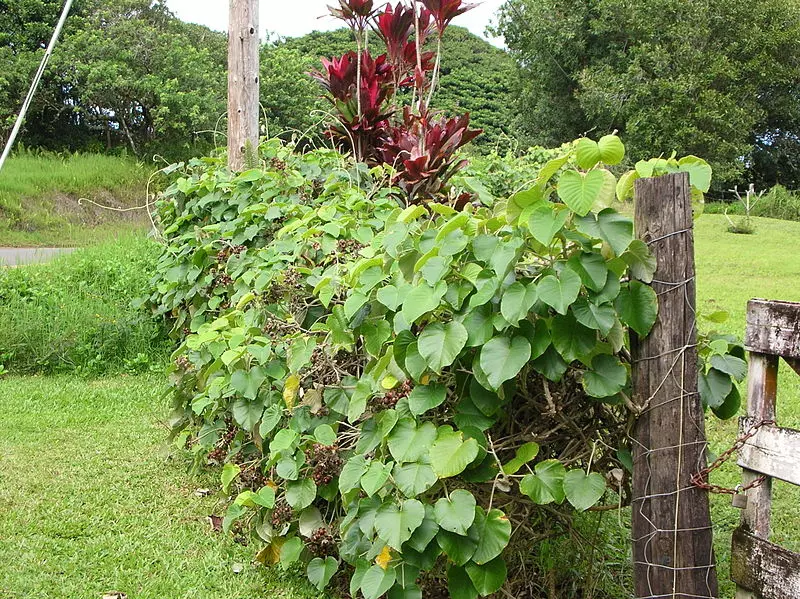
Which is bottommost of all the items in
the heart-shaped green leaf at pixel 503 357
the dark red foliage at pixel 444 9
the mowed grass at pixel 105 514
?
the mowed grass at pixel 105 514

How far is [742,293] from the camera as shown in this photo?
7812 millimetres

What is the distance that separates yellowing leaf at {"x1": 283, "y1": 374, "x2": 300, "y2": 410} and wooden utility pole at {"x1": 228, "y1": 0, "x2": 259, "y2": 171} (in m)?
2.89

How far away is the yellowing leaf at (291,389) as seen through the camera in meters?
2.75

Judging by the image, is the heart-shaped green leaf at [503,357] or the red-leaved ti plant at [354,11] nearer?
the heart-shaped green leaf at [503,357]

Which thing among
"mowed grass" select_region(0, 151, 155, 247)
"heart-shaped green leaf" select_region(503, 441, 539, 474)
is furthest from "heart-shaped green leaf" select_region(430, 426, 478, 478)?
"mowed grass" select_region(0, 151, 155, 247)

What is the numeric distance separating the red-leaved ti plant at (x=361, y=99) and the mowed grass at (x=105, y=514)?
2259mm

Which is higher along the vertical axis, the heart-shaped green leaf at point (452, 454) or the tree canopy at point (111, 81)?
the tree canopy at point (111, 81)

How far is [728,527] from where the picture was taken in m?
3.11

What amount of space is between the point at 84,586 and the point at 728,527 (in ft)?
7.95

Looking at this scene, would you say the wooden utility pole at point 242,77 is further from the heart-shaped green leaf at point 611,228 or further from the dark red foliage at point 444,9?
the heart-shaped green leaf at point 611,228

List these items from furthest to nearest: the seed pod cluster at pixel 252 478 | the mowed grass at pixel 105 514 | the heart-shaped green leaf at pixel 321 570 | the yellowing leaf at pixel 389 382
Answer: the seed pod cluster at pixel 252 478 < the mowed grass at pixel 105 514 < the heart-shaped green leaf at pixel 321 570 < the yellowing leaf at pixel 389 382

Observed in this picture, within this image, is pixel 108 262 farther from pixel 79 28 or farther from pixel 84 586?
pixel 79 28

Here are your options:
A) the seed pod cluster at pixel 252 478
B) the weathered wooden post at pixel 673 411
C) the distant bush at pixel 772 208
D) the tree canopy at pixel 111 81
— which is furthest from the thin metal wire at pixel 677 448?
the distant bush at pixel 772 208

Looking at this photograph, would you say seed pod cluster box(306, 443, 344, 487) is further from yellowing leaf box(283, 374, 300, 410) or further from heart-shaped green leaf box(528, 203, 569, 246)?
heart-shaped green leaf box(528, 203, 569, 246)
